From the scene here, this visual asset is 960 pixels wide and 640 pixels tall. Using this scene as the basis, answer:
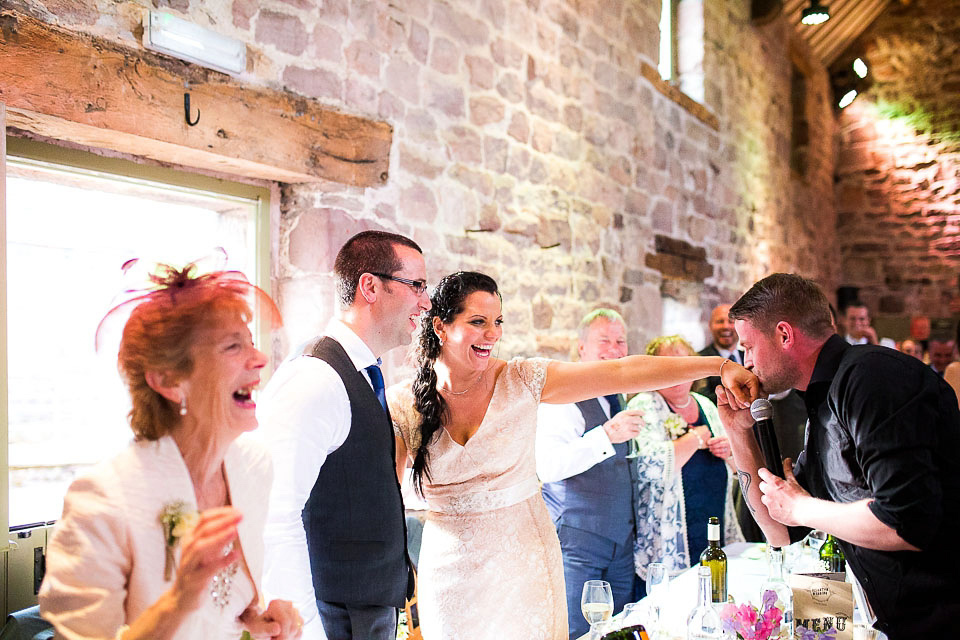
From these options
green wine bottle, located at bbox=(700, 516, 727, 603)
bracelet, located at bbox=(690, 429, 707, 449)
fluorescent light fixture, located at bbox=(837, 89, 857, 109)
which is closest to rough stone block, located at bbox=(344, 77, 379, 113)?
bracelet, located at bbox=(690, 429, 707, 449)

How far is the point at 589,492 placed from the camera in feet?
10.8

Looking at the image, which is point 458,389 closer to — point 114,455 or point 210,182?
point 210,182

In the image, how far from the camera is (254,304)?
3.79 feet

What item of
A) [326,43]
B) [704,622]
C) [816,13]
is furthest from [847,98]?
[704,622]

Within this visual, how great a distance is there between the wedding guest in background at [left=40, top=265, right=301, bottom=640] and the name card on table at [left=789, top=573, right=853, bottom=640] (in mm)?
1281

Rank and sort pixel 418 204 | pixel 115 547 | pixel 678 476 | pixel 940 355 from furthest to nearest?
pixel 940 355, pixel 418 204, pixel 678 476, pixel 115 547

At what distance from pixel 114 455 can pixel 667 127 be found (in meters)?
5.67

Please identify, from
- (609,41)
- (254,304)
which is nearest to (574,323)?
(609,41)

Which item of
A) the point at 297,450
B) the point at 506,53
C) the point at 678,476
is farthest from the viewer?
the point at 506,53

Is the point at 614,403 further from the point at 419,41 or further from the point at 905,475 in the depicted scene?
the point at 905,475

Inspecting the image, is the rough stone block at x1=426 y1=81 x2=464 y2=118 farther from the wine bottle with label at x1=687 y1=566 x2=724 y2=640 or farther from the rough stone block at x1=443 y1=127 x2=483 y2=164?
the wine bottle with label at x1=687 y1=566 x2=724 y2=640

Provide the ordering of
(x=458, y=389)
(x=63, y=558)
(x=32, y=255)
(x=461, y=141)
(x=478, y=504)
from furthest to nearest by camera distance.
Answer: (x=461, y=141) < (x=32, y=255) < (x=458, y=389) < (x=478, y=504) < (x=63, y=558)

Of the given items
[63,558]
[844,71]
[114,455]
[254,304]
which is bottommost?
[63,558]

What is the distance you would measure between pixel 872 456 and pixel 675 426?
1.83 metres
